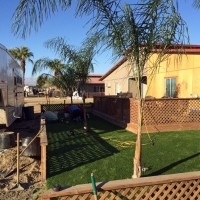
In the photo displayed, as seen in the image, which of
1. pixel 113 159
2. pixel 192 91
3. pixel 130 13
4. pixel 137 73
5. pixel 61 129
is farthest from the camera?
pixel 192 91

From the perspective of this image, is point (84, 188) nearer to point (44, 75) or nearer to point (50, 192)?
point (50, 192)

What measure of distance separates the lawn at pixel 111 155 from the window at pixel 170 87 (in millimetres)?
4971

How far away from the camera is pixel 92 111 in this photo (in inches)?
722

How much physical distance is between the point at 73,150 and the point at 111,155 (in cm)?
126

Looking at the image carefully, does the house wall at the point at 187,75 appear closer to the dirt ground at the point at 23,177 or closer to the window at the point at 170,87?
the window at the point at 170,87

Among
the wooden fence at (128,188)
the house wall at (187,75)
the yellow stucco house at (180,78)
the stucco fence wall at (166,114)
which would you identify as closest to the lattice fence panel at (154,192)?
the wooden fence at (128,188)

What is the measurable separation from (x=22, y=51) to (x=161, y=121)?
40.5 metres

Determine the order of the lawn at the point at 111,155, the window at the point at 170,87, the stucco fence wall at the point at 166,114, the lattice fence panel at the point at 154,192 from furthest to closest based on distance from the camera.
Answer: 1. the window at the point at 170,87
2. the stucco fence wall at the point at 166,114
3. the lawn at the point at 111,155
4. the lattice fence panel at the point at 154,192

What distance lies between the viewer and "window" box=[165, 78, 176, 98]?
1425 centimetres

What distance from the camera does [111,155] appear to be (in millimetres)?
6785

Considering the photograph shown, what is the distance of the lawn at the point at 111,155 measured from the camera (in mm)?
5367

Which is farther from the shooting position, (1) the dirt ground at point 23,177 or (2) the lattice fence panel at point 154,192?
(1) the dirt ground at point 23,177

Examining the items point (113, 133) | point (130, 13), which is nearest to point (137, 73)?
point (130, 13)

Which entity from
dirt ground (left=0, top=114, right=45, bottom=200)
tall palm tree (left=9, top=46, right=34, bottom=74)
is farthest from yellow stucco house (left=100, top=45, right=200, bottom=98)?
tall palm tree (left=9, top=46, right=34, bottom=74)
